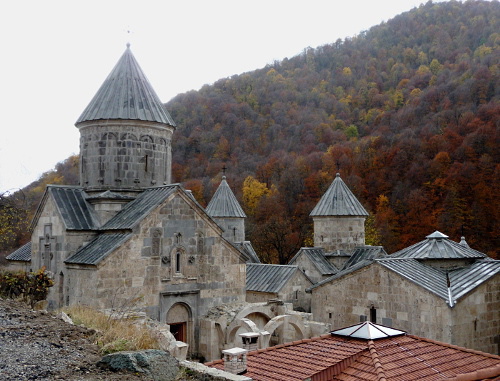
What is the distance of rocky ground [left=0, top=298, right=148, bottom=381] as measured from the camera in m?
4.57

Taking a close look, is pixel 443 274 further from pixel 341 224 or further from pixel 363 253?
pixel 341 224

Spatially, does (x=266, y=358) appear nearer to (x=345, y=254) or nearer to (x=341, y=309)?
(x=341, y=309)

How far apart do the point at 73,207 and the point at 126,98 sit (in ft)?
10.9

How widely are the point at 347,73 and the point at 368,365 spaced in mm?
64012

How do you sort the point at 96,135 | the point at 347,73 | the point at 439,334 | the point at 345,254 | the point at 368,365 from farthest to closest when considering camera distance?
the point at 347,73, the point at 345,254, the point at 96,135, the point at 439,334, the point at 368,365

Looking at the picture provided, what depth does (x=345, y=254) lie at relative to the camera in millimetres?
19984

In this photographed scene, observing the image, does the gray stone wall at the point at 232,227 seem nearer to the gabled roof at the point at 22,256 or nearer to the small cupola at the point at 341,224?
the small cupola at the point at 341,224

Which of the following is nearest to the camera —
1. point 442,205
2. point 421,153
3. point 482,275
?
point 482,275

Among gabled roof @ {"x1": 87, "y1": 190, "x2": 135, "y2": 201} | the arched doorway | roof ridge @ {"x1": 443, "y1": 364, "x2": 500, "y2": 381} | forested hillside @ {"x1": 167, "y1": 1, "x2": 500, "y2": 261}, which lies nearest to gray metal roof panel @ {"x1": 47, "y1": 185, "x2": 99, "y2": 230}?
gabled roof @ {"x1": 87, "y1": 190, "x2": 135, "y2": 201}

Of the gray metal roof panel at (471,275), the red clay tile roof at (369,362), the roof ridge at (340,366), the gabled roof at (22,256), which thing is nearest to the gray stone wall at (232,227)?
the gabled roof at (22,256)

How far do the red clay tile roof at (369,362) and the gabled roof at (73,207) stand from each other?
6333 mm

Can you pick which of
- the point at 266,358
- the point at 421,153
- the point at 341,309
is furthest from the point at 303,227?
the point at 266,358

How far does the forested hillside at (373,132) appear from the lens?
35.5m

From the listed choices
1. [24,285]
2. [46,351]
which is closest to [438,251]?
[24,285]
